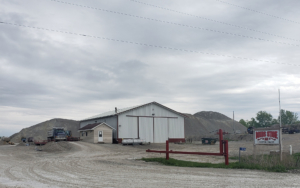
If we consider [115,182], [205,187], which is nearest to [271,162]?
[205,187]

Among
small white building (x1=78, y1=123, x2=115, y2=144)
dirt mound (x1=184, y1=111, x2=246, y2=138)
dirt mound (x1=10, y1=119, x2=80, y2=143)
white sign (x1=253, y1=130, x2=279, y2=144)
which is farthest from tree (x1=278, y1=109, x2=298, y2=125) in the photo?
white sign (x1=253, y1=130, x2=279, y2=144)

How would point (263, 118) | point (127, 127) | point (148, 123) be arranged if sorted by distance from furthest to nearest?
1. point (263, 118)
2. point (148, 123)
3. point (127, 127)

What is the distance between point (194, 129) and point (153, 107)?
50.3m

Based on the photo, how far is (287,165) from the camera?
15547mm

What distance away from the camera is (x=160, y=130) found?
51.1 m

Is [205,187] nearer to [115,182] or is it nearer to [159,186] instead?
[159,186]

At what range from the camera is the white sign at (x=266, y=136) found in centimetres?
1698

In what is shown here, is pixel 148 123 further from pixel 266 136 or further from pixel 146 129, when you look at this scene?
pixel 266 136

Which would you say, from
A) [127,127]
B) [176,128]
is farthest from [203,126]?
[127,127]

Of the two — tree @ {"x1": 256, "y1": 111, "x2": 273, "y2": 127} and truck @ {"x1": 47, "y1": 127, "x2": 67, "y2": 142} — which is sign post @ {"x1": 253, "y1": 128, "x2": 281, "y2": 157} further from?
tree @ {"x1": 256, "y1": 111, "x2": 273, "y2": 127}

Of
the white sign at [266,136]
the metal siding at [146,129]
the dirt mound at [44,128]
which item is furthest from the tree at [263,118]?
the white sign at [266,136]

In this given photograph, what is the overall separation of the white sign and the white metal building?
31.4 metres

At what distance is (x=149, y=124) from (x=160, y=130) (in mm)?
2401

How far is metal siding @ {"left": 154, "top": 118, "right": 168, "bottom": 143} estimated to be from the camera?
50500 millimetres
